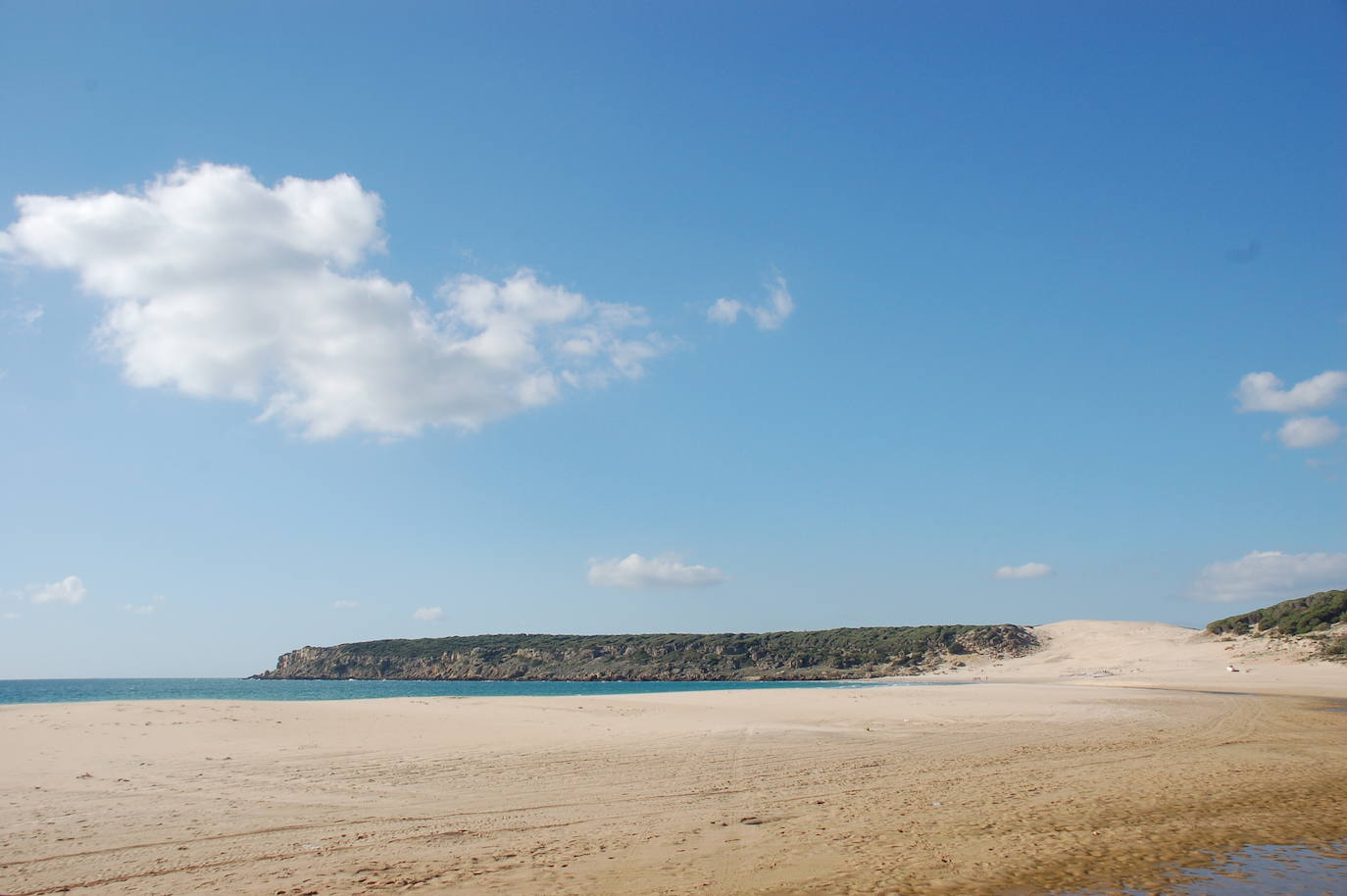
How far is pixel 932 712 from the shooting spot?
27.4m

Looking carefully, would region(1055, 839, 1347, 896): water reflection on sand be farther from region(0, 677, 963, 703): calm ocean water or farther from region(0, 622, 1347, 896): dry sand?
region(0, 677, 963, 703): calm ocean water

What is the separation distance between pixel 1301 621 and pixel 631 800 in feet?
228

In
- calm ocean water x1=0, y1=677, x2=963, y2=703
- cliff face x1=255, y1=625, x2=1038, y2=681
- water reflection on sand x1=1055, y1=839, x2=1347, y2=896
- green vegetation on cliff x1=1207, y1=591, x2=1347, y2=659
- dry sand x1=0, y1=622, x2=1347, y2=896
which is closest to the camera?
water reflection on sand x1=1055, y1=839, x2=1347, y2=896

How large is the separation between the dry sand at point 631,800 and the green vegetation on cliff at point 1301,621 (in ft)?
130

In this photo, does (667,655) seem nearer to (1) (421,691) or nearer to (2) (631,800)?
(1) (421,691)

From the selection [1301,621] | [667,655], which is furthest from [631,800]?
[667,655]

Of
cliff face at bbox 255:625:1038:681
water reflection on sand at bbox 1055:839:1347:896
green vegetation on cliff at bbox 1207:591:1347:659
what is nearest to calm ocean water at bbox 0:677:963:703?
cliff face at bbox 255:625:1038:681

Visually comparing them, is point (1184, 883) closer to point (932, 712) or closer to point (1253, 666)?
point (932, 712)

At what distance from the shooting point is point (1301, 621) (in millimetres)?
60375

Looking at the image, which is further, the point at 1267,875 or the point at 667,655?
the point at 667,655

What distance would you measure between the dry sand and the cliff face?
238ft

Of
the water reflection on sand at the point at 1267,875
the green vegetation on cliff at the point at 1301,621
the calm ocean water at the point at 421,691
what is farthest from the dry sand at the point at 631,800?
the green vegetation on cliff at the point at 1301,621

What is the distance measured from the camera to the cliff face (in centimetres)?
9600

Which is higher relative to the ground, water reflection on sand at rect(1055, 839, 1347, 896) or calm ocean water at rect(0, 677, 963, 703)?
water reflection on sand at rect(1055, 839, 1347, 896)
